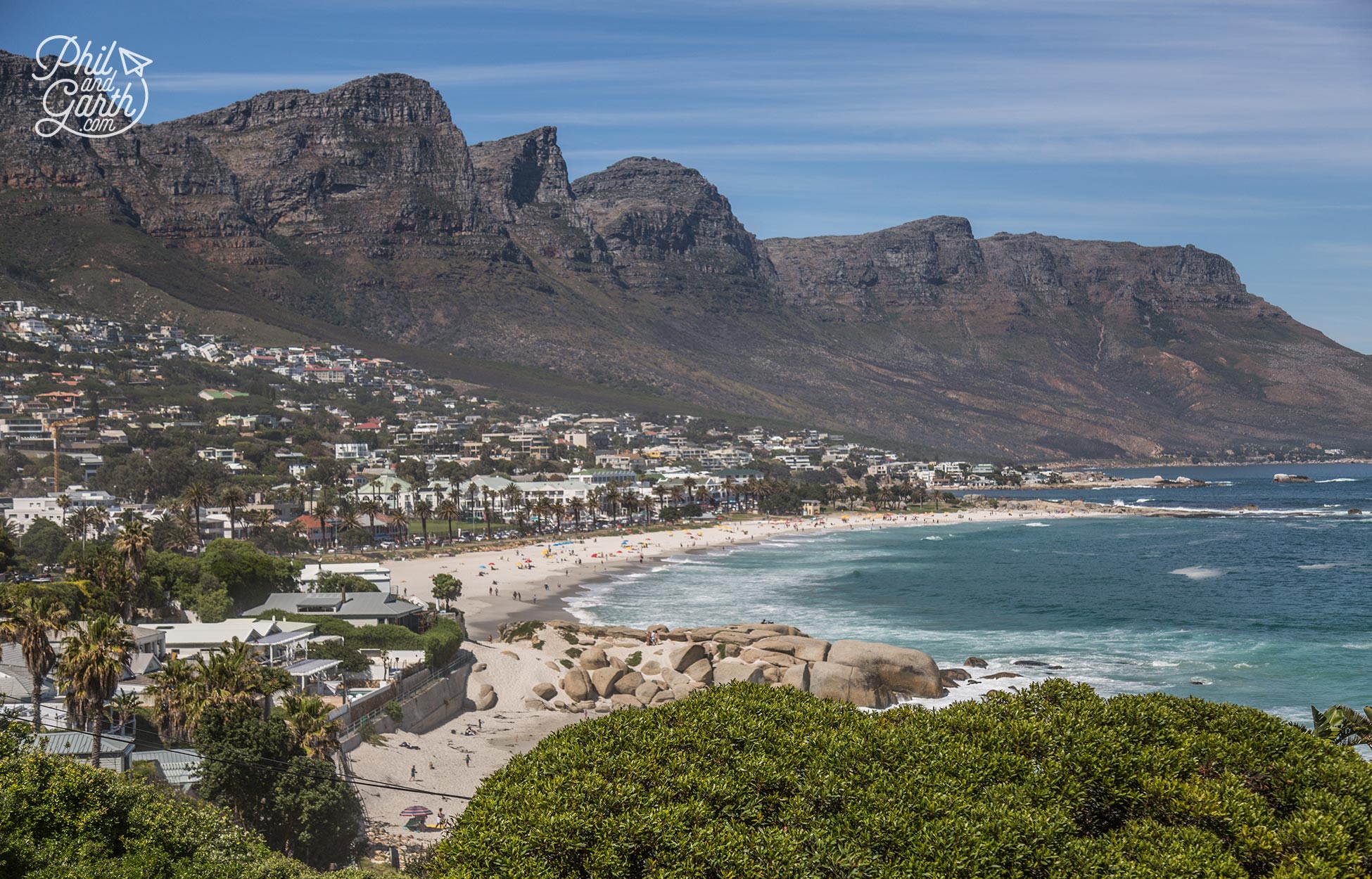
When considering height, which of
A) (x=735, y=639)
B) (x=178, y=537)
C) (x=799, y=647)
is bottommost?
(x=735, y=639)

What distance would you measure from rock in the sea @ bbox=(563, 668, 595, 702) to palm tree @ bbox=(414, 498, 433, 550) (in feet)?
207

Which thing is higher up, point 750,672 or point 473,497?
point 473,497

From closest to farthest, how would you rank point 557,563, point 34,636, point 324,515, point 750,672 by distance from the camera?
point 34,636
point 750,672
point 324,515
point 557,563

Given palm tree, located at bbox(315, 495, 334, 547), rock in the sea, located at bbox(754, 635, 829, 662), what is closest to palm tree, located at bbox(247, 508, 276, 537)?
palm tree, located at bbox(315, 495, 334, 547)

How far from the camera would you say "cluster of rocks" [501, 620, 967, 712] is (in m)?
48.1

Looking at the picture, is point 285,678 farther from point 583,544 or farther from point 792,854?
point 583,544

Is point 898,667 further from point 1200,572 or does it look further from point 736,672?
point 1200,572

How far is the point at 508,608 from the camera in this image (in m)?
76.8

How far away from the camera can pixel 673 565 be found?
105m

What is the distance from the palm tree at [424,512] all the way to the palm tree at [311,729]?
79.0 metres

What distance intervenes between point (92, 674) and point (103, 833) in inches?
384

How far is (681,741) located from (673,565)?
8686 cm

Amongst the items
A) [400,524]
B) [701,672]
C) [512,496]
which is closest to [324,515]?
[400,524]

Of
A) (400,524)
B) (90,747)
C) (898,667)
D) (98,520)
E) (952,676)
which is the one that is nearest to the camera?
(90,747)
